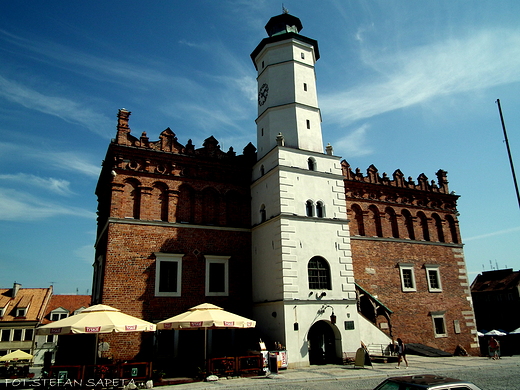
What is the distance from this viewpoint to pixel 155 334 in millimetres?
19391

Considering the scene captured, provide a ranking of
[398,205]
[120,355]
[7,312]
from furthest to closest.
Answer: [7,312], [398,205], [120,355]

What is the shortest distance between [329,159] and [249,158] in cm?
538

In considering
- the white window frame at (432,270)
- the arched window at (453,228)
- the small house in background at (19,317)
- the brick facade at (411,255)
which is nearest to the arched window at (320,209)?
the brick facade at (411,255)

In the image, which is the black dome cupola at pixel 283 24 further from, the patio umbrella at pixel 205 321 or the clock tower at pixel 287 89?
the patio umbrella at pixel 205 321

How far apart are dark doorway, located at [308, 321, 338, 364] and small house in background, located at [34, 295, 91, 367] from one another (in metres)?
31.5

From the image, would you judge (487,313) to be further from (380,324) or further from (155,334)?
(155,334)

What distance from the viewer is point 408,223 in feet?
96.7

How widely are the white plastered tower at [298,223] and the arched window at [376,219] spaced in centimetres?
648

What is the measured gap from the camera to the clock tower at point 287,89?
76.8 ft

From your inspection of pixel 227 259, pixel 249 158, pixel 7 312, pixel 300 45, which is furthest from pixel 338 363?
pixel 7 312

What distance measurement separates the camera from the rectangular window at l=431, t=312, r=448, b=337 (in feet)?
88.6

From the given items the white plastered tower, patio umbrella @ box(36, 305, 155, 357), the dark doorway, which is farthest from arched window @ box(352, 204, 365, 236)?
patio umbrella @ box(36, 305, 155, 357)

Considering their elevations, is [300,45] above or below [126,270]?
above

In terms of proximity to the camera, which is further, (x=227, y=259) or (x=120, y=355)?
(x=227, y=259)
